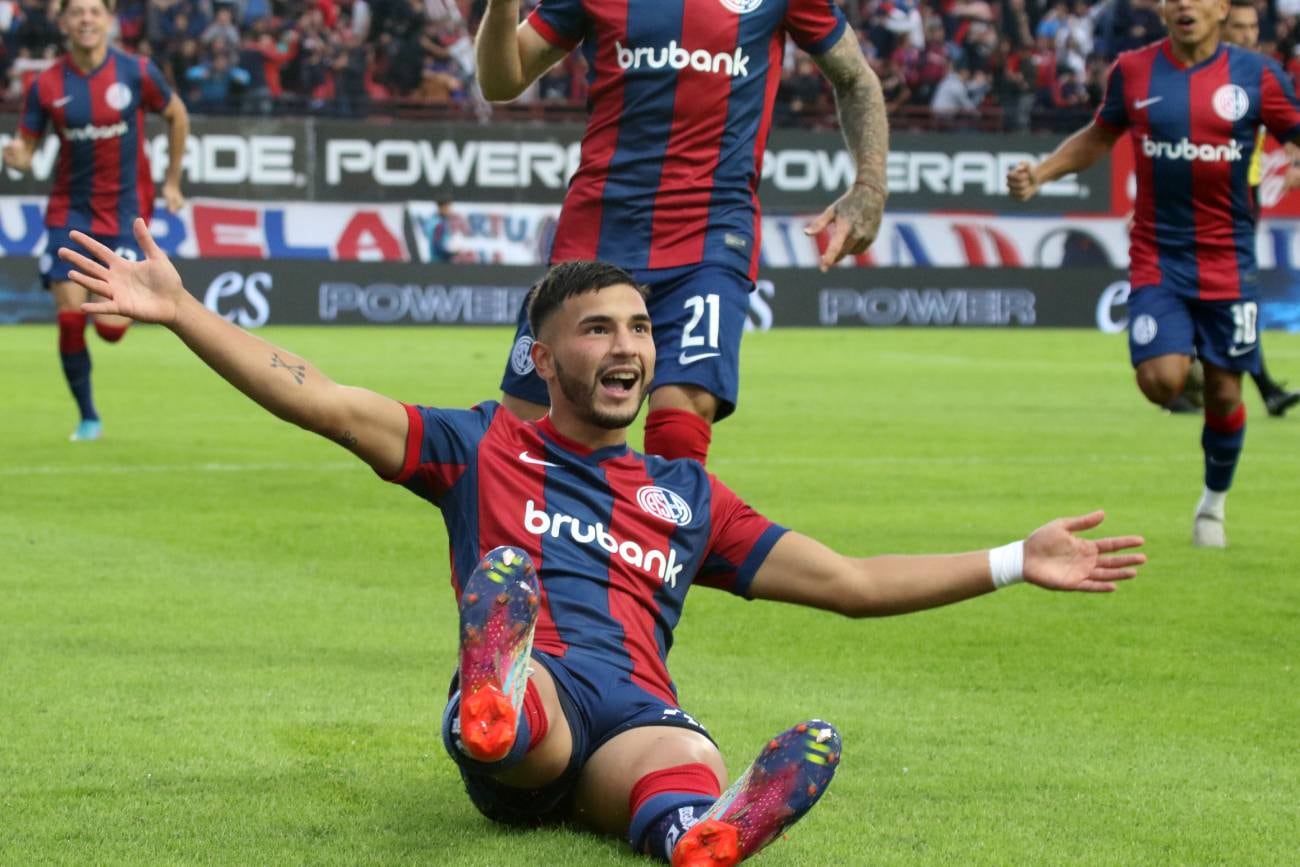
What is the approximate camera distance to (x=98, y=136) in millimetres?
13977

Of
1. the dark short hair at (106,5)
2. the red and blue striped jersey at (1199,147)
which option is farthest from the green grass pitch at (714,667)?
the dark short hair at (106,5)

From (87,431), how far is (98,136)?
2088mm

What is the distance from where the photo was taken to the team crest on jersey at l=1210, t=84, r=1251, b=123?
31.0 feet

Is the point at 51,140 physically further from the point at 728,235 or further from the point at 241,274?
the point at 728,235

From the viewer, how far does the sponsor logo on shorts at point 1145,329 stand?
9469mm

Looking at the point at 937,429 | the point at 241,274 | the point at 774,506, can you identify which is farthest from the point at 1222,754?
the point at 241,274

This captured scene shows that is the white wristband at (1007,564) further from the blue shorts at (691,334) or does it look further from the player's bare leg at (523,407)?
the player's bare leg at (523,407)

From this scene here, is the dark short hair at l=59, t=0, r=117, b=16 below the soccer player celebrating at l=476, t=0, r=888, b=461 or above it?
below

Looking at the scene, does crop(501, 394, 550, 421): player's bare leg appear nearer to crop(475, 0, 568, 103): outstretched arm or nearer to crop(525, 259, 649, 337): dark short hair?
crop(475, 0, 568, 103): outstretched arm

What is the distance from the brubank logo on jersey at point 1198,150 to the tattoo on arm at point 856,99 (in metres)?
3.29

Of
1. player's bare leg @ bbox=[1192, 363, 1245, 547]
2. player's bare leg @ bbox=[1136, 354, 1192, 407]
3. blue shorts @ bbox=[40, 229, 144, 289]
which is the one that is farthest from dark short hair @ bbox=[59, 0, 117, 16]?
player's bare leg @ bbox=[1192, 363, 1245, 547]

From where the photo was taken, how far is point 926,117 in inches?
1167

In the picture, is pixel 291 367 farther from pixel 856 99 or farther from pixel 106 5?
pixel 106 5

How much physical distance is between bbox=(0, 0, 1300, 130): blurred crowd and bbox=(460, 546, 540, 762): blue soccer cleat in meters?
23.7
